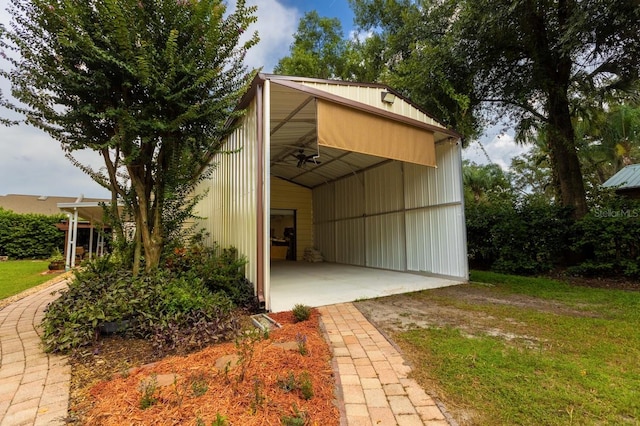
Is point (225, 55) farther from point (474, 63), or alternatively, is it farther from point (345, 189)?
point (345, 189)

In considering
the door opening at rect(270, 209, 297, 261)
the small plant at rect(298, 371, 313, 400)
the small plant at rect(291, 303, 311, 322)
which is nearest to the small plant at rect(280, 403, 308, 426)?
the small plant at rect(298, 371, 313, 400)

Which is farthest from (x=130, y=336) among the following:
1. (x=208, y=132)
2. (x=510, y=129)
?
(x=510, y=129)

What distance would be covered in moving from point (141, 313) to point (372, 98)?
4910 mm

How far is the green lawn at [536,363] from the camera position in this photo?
188cm

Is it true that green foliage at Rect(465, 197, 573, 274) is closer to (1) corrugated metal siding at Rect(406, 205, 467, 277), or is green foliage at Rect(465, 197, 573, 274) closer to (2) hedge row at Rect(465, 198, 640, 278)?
(2) hedge row at Rect(465, 198, 640, 278)

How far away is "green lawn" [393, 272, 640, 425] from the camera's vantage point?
6.17ft

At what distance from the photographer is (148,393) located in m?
1.98

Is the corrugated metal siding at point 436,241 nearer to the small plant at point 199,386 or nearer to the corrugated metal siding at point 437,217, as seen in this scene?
the corrugated metal siding at point 437,217

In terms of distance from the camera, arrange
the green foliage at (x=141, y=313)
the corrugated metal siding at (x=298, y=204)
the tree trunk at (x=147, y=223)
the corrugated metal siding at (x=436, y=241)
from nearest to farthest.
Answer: the green foliage at (x=141, y=313) → the tree trunk at (x=147, y=223) → the corrugated metal siding at (x=436, y=241) → the corrugated metal siding at (x=298, y=204)

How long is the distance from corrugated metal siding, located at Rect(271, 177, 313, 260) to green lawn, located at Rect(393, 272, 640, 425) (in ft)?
29.6

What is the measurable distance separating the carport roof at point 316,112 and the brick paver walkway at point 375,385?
2.94m

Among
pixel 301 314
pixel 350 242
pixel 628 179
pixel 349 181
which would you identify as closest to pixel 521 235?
pixel 350 242

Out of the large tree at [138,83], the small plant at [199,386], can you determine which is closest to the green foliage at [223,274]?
the large tree at [138,83]

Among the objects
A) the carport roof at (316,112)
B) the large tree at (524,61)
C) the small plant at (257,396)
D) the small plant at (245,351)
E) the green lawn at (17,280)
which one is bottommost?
the small plant at (257,396)
